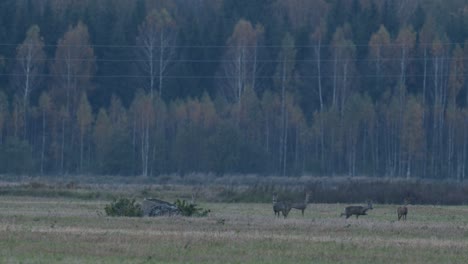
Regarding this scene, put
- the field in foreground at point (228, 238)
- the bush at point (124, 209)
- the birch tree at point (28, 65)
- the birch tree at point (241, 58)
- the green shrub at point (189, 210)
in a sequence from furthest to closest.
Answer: the birch tree at point (241, 58)
the birch tree at point (28, 65)
the green shrub at point (189, 210)
the bush at point (124, 209)
the field in foreground at point (228, 238)

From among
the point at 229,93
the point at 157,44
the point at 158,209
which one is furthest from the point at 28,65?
the point at 158,209

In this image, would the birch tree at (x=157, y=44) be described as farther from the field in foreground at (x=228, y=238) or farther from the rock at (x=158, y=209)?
the field in foreground at (x=228, y=238)

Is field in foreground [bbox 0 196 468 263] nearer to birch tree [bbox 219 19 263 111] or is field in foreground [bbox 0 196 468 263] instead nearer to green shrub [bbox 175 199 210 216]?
green shrub [bbox 175 199 210 216]

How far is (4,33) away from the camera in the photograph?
363 feet

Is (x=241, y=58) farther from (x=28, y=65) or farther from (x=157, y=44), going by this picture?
(x=28, y=65)

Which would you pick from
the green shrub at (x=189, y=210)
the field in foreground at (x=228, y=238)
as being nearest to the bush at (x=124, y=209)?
the field in foreground at (x=228, y=238)

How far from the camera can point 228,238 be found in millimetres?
32125

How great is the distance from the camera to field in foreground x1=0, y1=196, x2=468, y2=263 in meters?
28.0

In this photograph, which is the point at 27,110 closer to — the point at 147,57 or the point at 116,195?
the point at 147,57

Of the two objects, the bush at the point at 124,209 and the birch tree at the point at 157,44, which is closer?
the bush at the point at 124,209

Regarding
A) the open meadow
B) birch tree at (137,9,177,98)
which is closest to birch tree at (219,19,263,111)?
birch tree at (137,9,177,98)

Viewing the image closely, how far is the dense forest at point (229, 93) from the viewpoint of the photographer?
10156 cm

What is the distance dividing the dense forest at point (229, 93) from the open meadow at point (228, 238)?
5557cm

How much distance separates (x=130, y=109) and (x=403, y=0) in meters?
43.9
